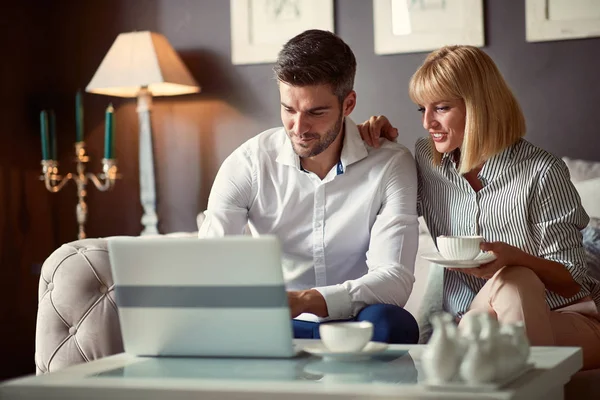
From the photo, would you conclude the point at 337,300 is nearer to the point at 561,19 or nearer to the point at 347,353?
the point at 347,353

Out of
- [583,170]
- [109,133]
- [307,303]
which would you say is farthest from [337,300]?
[109,133]

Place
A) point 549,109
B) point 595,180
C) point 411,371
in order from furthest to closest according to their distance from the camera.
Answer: point 549,109
point 595,180
point 411,371

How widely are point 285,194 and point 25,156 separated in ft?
6.42

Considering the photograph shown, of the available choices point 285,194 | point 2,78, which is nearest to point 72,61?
point 2,78

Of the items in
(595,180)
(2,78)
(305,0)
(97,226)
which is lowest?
(97,226)

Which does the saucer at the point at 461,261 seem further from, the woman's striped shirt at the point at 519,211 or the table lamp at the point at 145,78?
the table lamp at the point at 145,78

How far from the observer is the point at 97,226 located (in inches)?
160

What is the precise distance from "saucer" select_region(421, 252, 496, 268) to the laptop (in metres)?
0.42

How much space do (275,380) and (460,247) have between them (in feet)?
2.05

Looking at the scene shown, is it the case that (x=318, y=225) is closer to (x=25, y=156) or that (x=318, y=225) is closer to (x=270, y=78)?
(x=270, y=78)

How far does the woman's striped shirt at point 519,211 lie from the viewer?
7.12 feet

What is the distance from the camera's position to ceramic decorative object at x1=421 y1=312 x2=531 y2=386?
3.94ft

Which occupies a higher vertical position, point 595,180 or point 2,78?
point 2,78

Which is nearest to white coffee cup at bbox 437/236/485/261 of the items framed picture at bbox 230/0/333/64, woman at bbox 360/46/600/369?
woman at bbox 360/46/600/369
